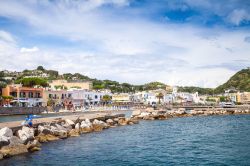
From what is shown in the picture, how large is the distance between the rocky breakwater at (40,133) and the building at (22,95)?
1760 inches

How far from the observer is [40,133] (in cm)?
3403

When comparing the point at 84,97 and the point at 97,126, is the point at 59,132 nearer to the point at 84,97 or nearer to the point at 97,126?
the point at 97,126

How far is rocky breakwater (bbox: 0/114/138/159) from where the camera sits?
25922 millimetres

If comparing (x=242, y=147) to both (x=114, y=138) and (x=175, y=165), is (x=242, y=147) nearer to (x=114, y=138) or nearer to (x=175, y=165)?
(x=175, y=165)

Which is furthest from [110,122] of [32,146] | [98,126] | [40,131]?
[32,146]

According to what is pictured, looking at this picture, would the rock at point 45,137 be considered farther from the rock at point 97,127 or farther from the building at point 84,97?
the building at point 84,97

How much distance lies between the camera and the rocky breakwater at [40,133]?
85.0ft

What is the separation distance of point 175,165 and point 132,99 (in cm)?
13260

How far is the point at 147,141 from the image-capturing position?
36.1 metres

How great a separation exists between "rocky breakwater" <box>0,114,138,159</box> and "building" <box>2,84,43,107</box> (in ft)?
147

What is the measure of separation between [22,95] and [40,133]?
63.3 m

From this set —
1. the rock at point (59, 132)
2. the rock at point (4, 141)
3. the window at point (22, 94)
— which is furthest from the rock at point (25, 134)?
the window at point (22, 94)

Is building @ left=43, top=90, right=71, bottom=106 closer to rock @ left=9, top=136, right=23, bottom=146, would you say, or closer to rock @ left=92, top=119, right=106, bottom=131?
rock @ left=92, top=119, right=106, bottom=131

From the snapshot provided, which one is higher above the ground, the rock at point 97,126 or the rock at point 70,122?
the rock at point 70,122
